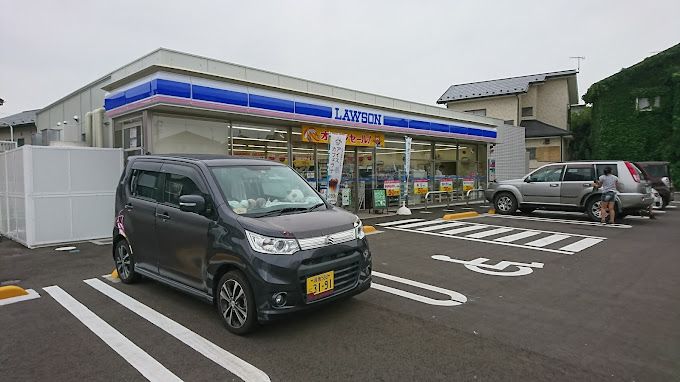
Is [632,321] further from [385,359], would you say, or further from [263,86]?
[263,86]

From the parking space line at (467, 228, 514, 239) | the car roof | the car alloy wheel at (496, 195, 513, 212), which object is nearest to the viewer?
the car roof

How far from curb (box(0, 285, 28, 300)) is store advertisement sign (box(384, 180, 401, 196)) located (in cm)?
1022

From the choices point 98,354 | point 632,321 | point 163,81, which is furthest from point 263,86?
point 632,321

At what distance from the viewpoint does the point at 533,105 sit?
100ft

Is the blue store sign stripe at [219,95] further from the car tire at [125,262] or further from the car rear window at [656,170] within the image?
the car rear window at [656,170]

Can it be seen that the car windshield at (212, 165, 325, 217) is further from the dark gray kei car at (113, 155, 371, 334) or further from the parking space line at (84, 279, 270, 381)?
the parking space line at (84, 279, 270, 381)

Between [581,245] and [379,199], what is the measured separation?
625cm

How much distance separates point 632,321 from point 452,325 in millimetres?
1920

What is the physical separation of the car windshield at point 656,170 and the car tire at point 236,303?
17.8 metres

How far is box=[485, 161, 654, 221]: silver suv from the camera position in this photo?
11.2 meters

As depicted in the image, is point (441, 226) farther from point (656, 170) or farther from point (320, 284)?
point (656, 170)

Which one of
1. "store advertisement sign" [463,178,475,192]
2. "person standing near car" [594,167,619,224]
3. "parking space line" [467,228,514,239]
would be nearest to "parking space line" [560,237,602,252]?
"parking space line" [467,228,514,239]

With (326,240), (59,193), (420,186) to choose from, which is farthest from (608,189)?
(59,193)

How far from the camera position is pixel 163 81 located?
27.5ft
